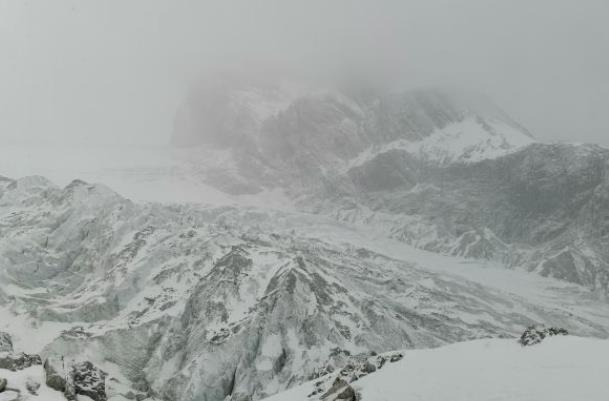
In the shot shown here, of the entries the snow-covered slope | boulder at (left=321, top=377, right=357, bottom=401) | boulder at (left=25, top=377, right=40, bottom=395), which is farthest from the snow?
the snow-covered slope

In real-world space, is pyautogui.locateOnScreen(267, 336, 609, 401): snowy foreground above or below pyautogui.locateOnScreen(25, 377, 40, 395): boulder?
above

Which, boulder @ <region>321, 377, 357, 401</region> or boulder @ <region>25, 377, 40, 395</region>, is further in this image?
boulder @ <region>25, 377, 40, 395</region>

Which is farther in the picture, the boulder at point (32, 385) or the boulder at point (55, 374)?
the boulder at point (55, 374)

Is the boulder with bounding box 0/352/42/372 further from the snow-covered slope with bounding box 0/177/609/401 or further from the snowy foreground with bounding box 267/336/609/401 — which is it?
the snow-covered slope with bounding box 0/177/609/401

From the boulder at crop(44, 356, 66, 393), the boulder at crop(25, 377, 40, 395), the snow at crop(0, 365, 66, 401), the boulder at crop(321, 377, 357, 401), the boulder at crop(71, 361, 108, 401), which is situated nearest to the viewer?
the boulder at crop(321, 377, 357, 401)

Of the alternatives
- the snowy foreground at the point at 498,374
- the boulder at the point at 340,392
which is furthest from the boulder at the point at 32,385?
the snowy foreground at the point at 498,374

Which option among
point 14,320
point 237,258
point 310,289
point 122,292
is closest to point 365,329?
point 310,289

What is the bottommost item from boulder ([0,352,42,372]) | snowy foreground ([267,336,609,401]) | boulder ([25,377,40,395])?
boulder ([0,352,42,372])

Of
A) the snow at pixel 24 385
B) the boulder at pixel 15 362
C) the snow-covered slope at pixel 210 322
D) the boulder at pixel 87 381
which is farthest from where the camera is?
the snow-covered slope at pixel 210 322

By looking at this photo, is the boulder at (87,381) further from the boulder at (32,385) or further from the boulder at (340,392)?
the boulder at (340,392)

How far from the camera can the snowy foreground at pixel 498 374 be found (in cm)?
3641

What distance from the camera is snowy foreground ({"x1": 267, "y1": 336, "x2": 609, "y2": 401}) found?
36.4 metres

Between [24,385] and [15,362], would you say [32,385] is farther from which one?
[15,362]

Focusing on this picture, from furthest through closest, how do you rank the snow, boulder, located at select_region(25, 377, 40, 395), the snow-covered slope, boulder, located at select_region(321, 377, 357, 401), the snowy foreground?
the snow-covered slope
boulder, located at select_region(25, 377, 40, 395)
the snow
boulder, located at select_region(321, 377, 357, 401)
the snowy foreground
